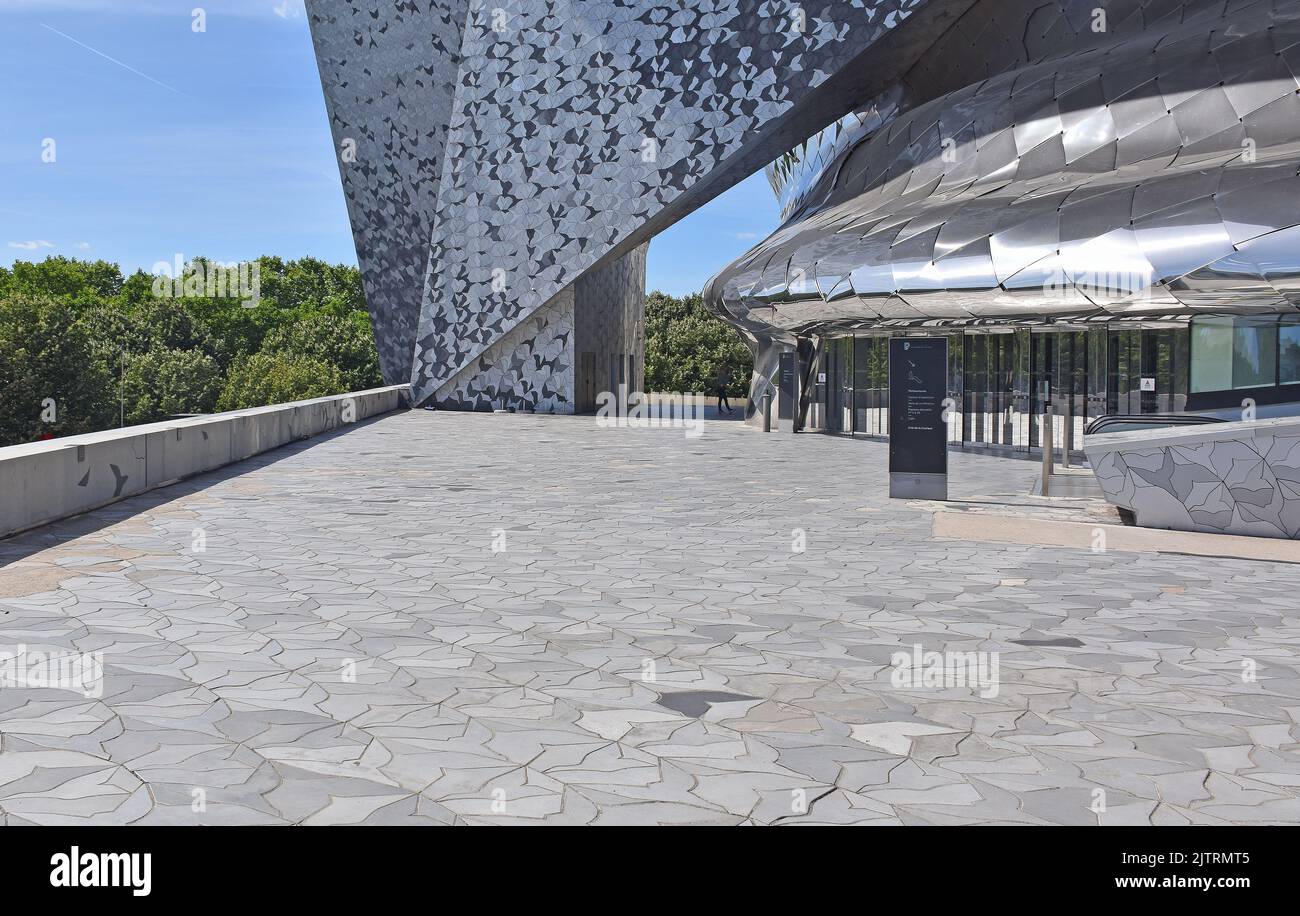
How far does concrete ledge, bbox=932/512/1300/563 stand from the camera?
433 inches

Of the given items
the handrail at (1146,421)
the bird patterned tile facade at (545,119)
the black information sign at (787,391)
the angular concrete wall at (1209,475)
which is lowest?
the angular concrete wall at (1209,475)

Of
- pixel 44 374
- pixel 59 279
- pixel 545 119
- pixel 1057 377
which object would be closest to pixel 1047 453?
pixel 1057 377

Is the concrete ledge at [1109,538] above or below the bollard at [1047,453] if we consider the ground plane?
below

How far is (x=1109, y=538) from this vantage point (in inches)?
462

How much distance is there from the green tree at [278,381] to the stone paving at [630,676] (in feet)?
209

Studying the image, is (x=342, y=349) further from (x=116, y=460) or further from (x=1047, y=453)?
(x=1047, y=453)

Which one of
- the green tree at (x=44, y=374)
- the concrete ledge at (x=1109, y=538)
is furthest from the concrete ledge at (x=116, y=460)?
the green tree at (x=44, y=374)

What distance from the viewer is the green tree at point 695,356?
7200 cm

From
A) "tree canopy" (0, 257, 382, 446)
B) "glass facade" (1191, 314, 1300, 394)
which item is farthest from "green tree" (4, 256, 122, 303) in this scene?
"glass facade" (1191, 314, 1300, 394)

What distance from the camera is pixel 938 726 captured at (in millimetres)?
5633

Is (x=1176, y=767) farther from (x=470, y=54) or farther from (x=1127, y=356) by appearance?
(x=470, y=54)

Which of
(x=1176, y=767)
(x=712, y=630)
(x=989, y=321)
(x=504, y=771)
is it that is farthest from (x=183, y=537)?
(x=989, y=321)

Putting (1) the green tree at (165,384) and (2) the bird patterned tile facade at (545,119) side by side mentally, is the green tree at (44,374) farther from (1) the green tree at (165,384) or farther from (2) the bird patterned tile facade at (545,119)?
(2) the bird patterned tile facade at (545,119)
